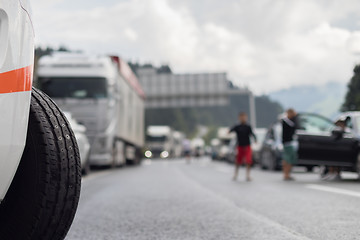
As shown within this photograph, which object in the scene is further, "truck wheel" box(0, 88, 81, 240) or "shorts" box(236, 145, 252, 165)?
"shorts" box(236, 145, 252, 165)

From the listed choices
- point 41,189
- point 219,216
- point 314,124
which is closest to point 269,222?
point 219,216

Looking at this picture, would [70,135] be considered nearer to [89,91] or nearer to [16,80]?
[16,80]

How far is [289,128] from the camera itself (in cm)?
1180

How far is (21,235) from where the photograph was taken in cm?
263

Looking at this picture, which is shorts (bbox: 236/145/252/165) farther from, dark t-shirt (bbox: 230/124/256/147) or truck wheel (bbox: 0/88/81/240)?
truck wheel (bbox: 0/88/81/240)

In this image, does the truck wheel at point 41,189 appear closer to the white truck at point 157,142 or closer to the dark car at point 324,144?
the dark car at point 324,144

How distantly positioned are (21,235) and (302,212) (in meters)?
3.56

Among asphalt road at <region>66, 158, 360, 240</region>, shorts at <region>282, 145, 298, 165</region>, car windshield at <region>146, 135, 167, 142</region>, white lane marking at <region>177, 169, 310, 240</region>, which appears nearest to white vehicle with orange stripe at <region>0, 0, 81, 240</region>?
asphalt road at <region>66, 158, 360, 240</region>

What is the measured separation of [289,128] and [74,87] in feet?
22.0

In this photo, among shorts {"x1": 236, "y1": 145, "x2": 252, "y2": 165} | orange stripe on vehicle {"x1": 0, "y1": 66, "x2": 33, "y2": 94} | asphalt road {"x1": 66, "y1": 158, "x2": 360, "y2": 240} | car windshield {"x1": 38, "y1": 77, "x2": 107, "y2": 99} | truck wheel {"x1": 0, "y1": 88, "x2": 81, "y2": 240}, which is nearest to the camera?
orange stripe on vehicle {"x1": 0, "y1": 66, "x2": 33, "y2": 94}

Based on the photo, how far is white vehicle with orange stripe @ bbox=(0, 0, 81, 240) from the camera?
238 centimetres

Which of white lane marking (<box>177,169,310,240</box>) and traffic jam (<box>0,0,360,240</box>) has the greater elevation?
traffic jam (<box>0,0,360,240</box>)

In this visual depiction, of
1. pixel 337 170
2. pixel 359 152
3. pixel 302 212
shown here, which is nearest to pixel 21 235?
pixel 302 212

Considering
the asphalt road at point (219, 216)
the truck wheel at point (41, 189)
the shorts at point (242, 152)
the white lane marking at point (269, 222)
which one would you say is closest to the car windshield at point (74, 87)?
the shorts at point (242, 152)
